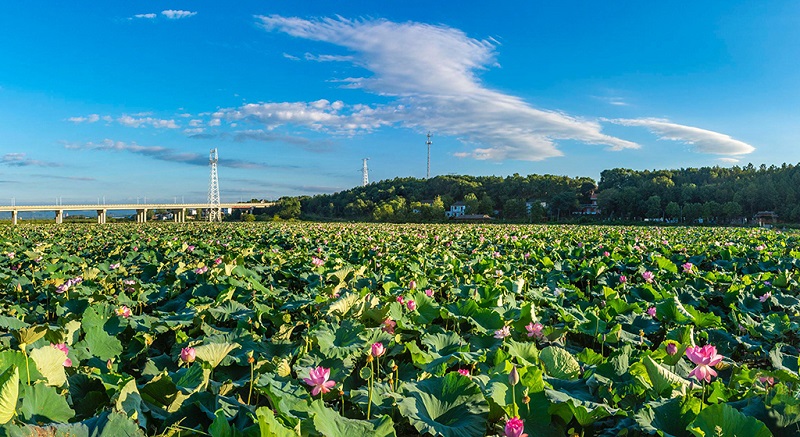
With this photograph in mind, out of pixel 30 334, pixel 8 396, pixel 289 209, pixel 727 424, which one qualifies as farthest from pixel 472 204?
pixel 8 396

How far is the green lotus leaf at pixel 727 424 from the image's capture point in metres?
1.36

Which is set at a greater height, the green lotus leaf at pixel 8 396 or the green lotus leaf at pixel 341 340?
the green lotus leaf at pixel 8 396

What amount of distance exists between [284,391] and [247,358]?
50cm

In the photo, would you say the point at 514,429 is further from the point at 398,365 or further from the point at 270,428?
the point at 398,365

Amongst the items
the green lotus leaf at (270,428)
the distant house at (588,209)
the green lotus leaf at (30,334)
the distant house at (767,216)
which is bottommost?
the green lotus leaf at (30,334)

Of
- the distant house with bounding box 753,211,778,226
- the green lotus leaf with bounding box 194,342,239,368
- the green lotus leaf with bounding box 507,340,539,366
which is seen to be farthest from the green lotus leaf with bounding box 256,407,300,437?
the distant house with bounding box 753,211,778,226

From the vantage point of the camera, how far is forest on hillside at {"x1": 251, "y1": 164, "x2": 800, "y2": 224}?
72562mm

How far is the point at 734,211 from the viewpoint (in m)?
70.8

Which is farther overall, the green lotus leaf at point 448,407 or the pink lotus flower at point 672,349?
the pink lotus flower at point 672,349

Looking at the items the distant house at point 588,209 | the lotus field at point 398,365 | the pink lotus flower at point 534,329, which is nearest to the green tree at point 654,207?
the distant house at point 588,209

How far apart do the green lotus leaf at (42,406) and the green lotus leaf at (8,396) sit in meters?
0.08

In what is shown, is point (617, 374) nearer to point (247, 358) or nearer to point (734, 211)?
point (247, 358)

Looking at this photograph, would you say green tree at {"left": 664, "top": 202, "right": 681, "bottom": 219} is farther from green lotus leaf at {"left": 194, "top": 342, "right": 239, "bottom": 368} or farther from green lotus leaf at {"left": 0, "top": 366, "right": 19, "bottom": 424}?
green lotus leaf at {"left": 0, "top": 366, "right": 19, "bottom": 424}

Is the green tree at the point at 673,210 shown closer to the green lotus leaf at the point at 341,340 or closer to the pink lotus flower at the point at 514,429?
the green lotus leaf at the point at 341,340
